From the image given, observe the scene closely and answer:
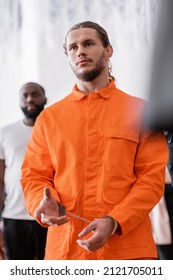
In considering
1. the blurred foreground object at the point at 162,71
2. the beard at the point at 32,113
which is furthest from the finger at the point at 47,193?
the beard at the point at 32,113

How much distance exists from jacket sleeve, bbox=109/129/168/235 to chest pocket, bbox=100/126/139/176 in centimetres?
Answer: 2

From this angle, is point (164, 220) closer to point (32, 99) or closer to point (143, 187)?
point (32, 99)

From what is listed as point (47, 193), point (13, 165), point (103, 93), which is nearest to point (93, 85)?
point (103, 93)

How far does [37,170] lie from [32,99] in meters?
0.87

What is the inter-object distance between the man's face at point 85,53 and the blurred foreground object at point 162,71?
0.81 meters

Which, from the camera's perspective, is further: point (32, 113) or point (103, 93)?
point (32, 113)

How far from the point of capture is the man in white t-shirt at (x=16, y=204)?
1839 millimetres

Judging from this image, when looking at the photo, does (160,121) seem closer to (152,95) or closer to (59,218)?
(152,95)

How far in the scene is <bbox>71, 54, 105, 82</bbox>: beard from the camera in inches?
46.0

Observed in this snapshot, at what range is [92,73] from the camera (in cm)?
117

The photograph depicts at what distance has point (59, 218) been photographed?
3.34ft

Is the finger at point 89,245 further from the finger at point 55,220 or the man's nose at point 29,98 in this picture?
the man's nose at point 29,98

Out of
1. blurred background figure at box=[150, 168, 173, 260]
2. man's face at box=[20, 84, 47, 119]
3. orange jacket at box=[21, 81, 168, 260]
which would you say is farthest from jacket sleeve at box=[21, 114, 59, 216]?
blurred background figure at box=[150, 168, 173, 260]

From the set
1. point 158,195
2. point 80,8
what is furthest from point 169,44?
point 80,8
